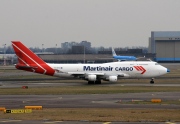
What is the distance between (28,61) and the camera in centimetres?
7231

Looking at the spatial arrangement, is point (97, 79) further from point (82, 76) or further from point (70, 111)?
point (70, 111)

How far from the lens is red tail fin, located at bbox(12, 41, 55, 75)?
72188mm

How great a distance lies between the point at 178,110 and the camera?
35062 mm

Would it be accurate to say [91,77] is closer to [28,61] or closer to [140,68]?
[140,68]

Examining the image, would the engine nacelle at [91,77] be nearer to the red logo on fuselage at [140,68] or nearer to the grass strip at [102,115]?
the red logo on fuselage at [140,68]

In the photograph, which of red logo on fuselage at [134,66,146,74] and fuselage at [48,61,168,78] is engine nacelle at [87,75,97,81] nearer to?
fuselage at [48,61,168,78]

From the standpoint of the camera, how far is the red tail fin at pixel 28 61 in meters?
72.2

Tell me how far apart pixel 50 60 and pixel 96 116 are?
167 meters

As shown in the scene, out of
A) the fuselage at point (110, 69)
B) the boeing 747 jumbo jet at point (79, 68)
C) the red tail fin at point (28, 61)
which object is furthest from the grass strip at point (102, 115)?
the red tail fin at point (28, 61)

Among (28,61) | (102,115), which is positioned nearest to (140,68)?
(28,61)

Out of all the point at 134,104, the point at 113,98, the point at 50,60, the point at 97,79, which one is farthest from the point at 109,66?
the point at 50,60

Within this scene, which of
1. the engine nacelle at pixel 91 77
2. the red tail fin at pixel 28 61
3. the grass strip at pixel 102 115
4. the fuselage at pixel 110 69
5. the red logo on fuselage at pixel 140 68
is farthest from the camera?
the red logo on fuselage at pixel 140 68

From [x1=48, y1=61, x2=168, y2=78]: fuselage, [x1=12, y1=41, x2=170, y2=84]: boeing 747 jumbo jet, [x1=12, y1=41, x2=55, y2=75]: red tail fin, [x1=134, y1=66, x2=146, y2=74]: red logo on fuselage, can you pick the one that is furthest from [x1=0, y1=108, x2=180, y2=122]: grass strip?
[x1=134, y1=66, x2=146, y2=74]: red logo on fuselage

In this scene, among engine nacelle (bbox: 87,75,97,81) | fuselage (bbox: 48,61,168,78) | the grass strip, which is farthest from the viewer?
fuselage (bbox: 48,61,168,78)
